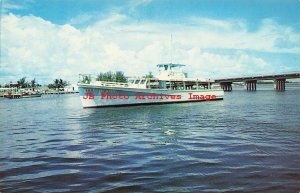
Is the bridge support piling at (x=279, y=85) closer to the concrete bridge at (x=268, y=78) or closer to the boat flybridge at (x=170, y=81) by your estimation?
the concrete bridge at (x=268, y=78)

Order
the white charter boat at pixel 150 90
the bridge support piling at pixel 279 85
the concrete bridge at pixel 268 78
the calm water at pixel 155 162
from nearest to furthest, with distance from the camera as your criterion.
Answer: the calm water at pixel 155 162, the white charter boat at pixel 150 90, the concrete bridge at pixel 268 78, the bridge support piling at pixel 279 85

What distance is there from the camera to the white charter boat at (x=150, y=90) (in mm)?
37781

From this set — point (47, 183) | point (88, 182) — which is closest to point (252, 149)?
point (88, 182)

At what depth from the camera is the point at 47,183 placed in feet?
26.1

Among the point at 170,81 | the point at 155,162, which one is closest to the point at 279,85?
the point at 170,81

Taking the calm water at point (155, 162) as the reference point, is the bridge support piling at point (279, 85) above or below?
above

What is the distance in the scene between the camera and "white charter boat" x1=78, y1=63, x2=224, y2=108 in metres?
37.8

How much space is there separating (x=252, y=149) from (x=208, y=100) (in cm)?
3728

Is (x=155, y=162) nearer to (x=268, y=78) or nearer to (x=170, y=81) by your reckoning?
(x=170, y=81)

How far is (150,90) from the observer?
4062 cm

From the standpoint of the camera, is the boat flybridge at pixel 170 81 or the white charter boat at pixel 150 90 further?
the boat flybridge at pixel 170 81

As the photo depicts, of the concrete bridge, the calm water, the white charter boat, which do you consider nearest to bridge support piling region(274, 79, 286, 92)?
the concrete bridge

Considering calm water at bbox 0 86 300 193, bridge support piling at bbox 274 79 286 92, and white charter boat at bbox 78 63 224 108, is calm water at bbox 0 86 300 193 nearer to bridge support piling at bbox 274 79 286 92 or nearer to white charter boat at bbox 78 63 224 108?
white charter boat at bbox 78 63 224 108

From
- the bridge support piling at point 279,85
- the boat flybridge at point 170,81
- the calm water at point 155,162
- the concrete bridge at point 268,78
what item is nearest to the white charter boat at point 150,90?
the boat flybridge at point 170,81
